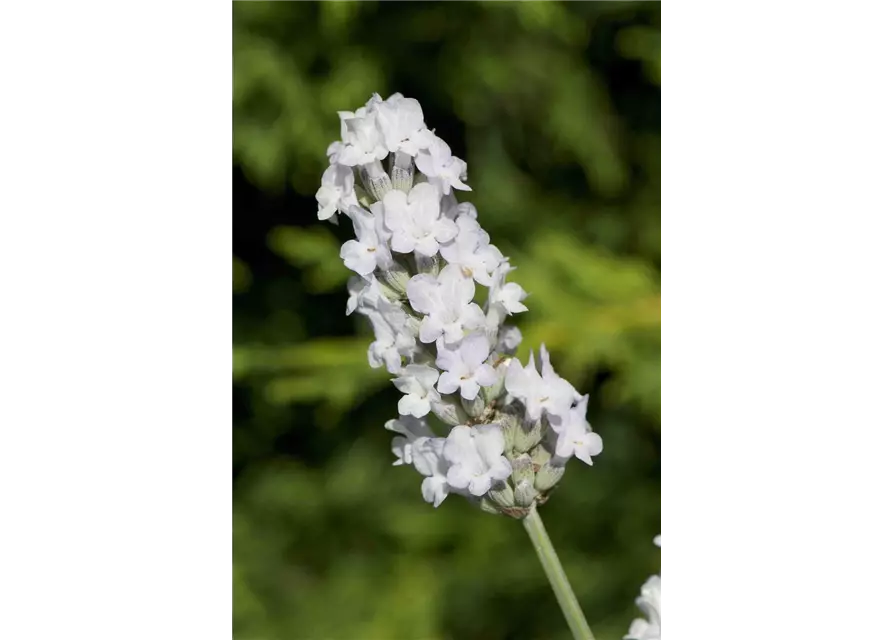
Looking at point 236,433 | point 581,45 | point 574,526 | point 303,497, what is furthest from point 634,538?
point 581,45

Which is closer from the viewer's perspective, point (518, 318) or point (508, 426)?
point (508, 426)

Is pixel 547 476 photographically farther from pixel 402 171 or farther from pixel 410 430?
pixel 402 171

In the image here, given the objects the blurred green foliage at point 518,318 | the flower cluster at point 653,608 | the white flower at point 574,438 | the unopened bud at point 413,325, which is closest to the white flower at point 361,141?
the unopened bud at point 413,325

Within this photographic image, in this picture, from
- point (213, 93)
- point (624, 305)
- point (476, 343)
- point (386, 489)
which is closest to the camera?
point (476, 343)

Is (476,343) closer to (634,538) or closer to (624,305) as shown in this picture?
(624,305)

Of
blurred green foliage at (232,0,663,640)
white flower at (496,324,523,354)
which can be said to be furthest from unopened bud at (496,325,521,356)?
blurred green foliage at (232,0,663,640)

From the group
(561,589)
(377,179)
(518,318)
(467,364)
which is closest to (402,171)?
(377,179)

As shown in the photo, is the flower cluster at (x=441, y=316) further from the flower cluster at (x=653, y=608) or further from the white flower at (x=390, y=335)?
the flower cluster at (x=653, y=608)

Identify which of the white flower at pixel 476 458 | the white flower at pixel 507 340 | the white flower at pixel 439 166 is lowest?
the white flower at pixel 476 458
